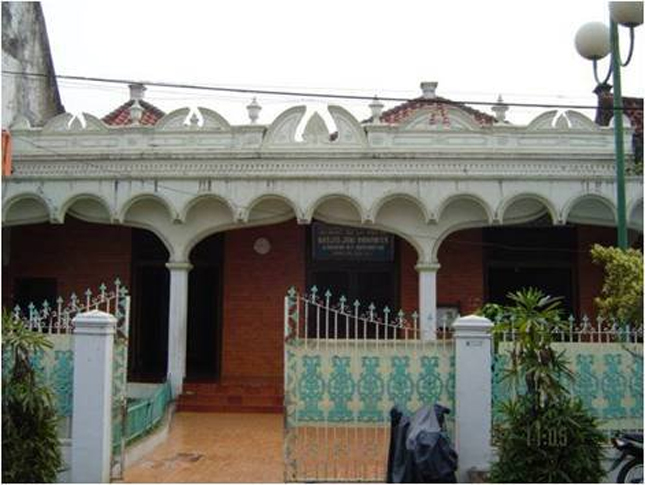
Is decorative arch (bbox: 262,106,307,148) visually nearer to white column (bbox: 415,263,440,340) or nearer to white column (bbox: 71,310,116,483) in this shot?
white column (bbox: 415,263,440,340)

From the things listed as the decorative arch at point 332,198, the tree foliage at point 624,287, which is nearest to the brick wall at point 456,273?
the decorative arch at point 332,198

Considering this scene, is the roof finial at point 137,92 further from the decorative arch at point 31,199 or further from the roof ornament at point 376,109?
the roof ornament at point 376,109

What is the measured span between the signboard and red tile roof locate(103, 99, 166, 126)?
5.26 metres

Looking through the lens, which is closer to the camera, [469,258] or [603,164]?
[603,164]

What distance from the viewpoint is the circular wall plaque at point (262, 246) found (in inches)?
543

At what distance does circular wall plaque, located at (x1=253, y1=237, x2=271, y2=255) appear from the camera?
1378 cm

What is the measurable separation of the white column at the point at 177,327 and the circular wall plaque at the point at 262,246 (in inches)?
78.2

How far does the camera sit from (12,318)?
696 centimetres

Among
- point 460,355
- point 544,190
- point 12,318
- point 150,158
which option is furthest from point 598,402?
point 150,158

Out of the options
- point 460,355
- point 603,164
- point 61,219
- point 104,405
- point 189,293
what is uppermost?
point 603,164

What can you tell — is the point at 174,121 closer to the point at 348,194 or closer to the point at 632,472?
the point at 348,194

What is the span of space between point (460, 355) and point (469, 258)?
22.4 ft

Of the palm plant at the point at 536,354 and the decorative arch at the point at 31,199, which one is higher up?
the decorative arch at the point at 31,199

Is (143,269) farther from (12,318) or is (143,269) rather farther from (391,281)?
(12,318)
